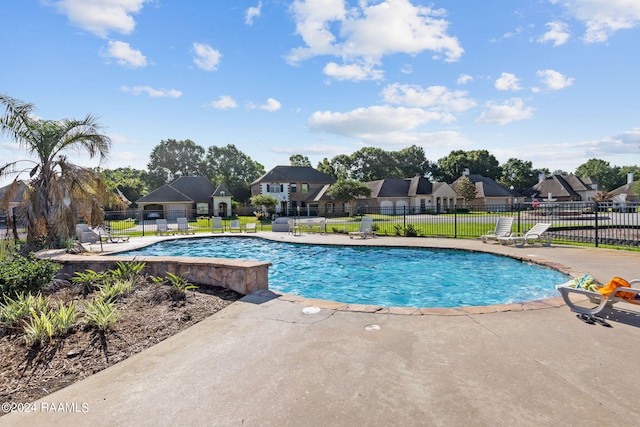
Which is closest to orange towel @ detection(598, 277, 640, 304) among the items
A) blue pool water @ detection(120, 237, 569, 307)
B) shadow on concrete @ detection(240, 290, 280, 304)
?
blue pool water @ detection(120, 237, 569, 307)

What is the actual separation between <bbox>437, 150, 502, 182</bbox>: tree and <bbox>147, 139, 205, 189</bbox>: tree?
48376 mm

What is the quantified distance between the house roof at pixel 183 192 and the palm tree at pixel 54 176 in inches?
1211

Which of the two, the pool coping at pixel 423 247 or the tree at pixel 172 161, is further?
the tree at pixel 172 161

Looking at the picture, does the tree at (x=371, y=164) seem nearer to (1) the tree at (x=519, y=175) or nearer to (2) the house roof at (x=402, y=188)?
(2) the house roof at (x=402, y=188)

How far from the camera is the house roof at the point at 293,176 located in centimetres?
4449

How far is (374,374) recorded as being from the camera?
3137 mm

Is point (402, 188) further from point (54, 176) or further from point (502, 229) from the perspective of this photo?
point (54, 176)

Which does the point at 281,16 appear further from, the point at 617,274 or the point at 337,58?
the point at 617,274

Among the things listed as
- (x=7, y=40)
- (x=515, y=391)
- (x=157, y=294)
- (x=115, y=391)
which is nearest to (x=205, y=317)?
(x=157, y=294)

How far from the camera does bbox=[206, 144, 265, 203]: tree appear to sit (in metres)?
58.9

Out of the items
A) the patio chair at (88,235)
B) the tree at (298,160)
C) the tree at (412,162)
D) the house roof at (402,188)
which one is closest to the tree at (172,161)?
the tree at (298,160)

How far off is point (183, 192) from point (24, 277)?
1694 inches

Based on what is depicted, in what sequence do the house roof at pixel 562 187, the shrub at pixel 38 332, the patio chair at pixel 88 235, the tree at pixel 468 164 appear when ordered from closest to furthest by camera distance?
the shrub at pixel 38 332 → the patio chair at pixel 88 235 → the house roof at pixel 562 187 → the tree at pixel 468 164

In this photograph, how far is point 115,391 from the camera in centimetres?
295
